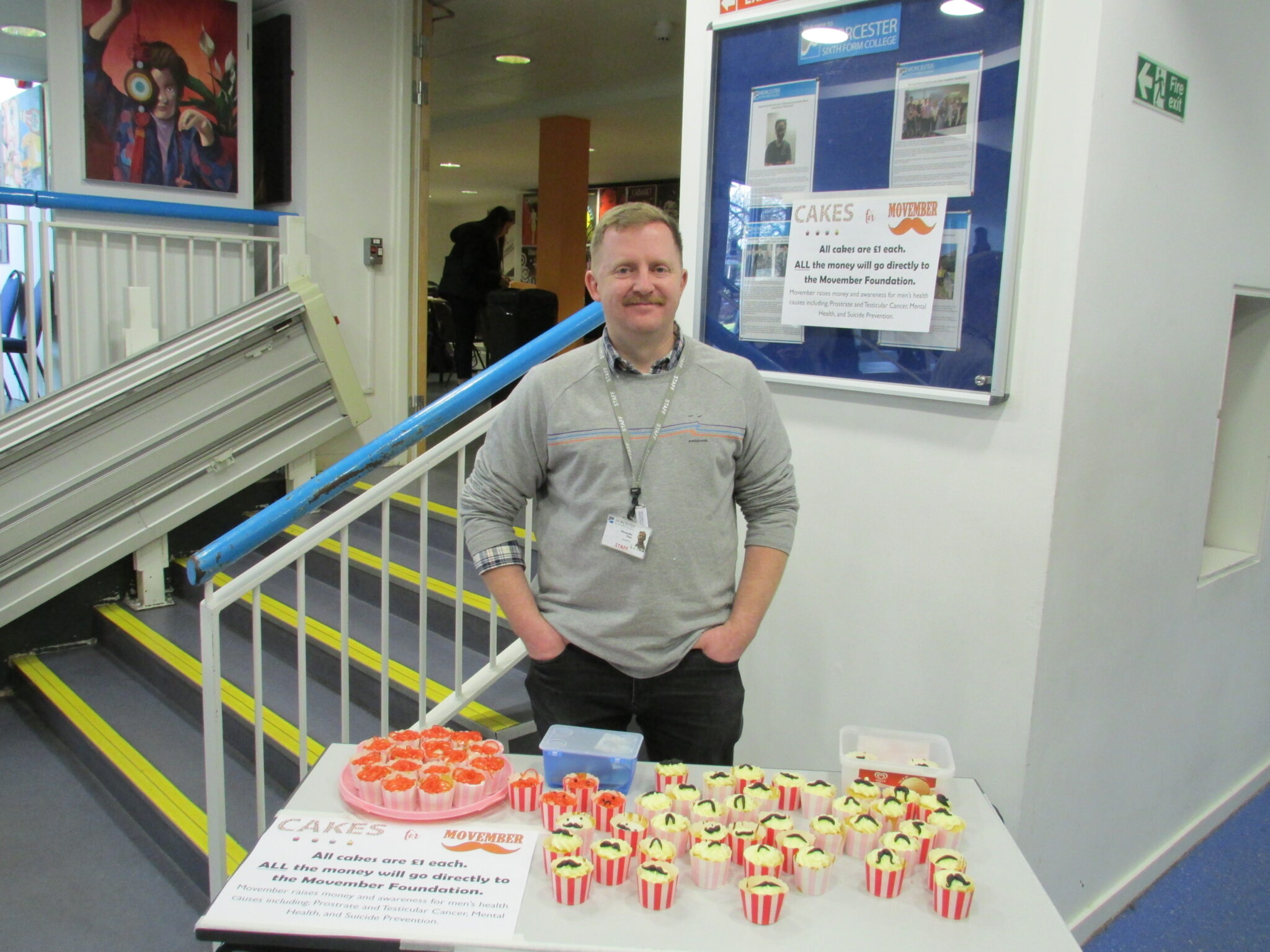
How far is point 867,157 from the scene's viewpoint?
6.64 feet

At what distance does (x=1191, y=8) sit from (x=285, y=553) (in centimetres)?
217

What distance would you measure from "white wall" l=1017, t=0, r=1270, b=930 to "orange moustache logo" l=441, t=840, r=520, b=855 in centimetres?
122

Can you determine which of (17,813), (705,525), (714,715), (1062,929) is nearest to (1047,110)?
(705,525)

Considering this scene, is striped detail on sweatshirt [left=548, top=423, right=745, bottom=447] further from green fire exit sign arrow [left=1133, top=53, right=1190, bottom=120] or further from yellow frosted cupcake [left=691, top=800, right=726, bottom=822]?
green fire exit sign arrow [left=1133, top=53, right=1190, bottom=120]

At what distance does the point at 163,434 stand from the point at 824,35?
2700 mm

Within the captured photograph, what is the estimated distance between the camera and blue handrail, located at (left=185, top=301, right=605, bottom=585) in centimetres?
198

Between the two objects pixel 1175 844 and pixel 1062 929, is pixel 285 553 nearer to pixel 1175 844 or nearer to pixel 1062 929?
pixel 1062 929

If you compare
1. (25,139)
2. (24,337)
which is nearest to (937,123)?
(24,337)

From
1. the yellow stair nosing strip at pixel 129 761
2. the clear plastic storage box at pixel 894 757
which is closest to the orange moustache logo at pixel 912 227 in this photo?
the clear plastic storage box at pixel 894 757

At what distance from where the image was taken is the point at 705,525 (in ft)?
5.40

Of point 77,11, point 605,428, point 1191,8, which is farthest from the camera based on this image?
point 77,11

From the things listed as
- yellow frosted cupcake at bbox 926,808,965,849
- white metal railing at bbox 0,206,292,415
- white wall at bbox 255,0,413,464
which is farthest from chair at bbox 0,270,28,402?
yellow frosted cupcake at bbox 926,808,965,849

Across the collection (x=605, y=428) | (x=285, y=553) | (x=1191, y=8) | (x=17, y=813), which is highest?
(x=1191, y=8)

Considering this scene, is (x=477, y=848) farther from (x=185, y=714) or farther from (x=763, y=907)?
(x=185, y=714)
